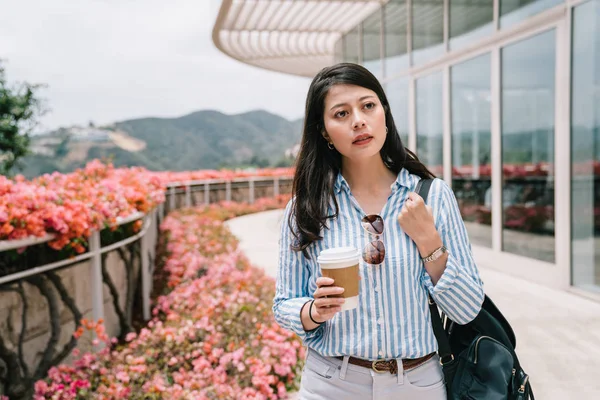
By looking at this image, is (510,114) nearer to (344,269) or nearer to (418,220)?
(418,220)

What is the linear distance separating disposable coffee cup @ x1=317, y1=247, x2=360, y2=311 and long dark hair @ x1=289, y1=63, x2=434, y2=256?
20 centimetres

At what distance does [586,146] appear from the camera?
4.89 metres

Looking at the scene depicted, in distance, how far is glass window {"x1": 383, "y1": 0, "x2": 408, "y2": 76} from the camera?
349 inches

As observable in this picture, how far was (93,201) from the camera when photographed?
4137 millimetres

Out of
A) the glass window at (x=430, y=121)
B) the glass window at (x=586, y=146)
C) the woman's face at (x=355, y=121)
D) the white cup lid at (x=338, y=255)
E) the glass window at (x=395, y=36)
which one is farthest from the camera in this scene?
the glass window at (x=395, y=36)

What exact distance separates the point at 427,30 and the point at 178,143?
5189 cm

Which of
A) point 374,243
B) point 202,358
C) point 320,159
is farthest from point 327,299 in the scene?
point 202,358

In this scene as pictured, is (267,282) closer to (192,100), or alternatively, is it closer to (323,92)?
(323,92)

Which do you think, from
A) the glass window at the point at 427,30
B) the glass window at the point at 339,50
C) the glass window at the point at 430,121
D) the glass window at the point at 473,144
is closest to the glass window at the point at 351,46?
the glass window at the point at 339,50

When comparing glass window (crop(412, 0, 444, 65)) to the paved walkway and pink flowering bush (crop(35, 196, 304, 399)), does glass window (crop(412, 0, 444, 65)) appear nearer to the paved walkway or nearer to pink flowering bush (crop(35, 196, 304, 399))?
the paved walkway

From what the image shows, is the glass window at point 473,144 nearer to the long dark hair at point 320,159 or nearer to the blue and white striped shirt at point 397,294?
the long dark hair at point 320,159

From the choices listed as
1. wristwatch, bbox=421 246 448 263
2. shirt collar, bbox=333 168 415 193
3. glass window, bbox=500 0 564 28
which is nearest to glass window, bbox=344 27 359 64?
glass window, bbox=500 0 564 28

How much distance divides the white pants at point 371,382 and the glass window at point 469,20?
5879mm

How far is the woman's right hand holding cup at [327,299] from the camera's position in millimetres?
1227
